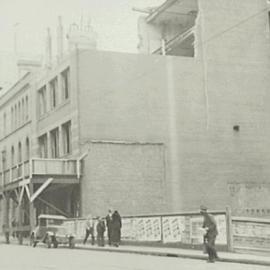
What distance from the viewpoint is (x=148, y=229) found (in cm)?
2855

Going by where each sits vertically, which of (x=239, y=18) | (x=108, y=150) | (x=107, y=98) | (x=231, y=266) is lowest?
(x=231, y=266)

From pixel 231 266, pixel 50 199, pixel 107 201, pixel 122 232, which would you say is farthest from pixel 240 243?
pixel 50 199

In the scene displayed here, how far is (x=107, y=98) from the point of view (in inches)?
1547

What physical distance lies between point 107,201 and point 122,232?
6.90 meters

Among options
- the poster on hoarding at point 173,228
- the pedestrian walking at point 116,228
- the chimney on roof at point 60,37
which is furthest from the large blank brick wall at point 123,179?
the chimney on roof at point 60,37

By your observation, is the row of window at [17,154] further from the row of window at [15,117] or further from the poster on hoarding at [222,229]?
the poster on hoarding at [222,229]

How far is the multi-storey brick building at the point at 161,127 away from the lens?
3816 centimetres

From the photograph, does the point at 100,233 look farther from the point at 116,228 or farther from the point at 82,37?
the point at 82,37

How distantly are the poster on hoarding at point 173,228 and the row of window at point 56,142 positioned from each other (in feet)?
48.1

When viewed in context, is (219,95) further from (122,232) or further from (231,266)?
(231,266)

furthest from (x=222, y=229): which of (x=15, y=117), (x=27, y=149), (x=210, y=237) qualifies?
(x=15, y=117)

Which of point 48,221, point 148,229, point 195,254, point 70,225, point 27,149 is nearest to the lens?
point 195,254

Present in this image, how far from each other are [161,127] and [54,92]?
27.6 ft

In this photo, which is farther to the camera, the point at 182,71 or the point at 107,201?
the point at 182,71
